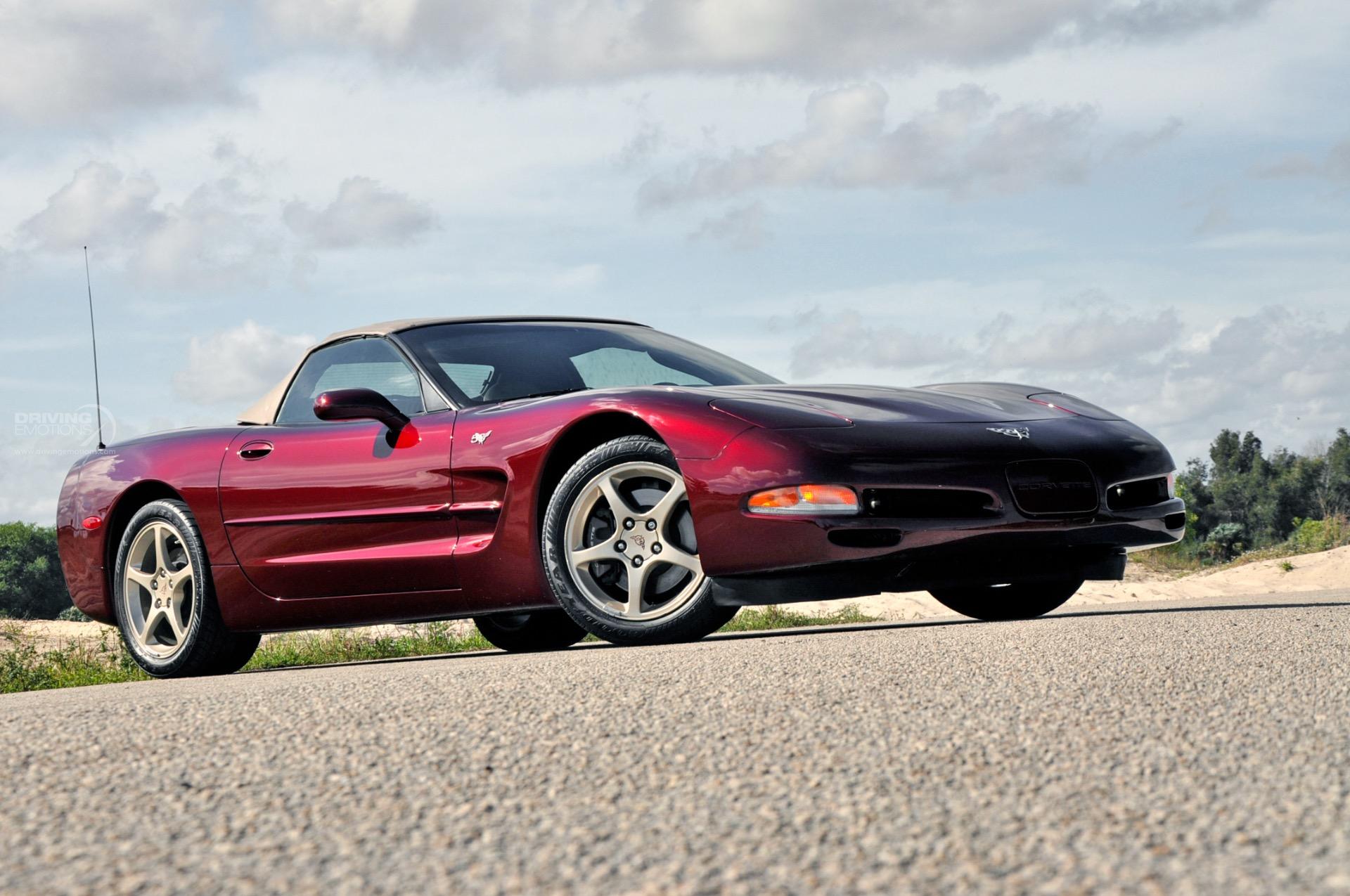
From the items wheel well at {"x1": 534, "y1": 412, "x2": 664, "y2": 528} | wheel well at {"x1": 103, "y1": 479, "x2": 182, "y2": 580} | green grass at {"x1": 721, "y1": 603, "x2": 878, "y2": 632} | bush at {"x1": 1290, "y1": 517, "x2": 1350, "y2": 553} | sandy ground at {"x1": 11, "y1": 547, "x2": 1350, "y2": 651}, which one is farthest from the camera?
bush at {"x1": 1290, "y1": 517, "x2": 1350, "y2": 553}

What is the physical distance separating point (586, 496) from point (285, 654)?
4.64m

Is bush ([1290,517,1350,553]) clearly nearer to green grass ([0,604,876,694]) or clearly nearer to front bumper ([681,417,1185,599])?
green grass ([0,604,876,694])

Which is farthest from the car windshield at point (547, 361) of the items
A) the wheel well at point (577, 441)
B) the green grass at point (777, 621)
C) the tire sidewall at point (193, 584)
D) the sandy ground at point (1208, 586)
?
the sandy ground at point (1208, 586)

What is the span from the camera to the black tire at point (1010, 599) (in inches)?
250

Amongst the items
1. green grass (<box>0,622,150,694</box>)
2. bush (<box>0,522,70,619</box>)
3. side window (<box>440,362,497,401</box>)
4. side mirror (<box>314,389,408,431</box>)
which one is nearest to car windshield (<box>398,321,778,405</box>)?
side window (<box>440,362,497,401</box>)

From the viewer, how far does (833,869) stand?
78.7 inches

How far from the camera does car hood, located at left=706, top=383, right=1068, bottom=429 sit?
5.01 meters

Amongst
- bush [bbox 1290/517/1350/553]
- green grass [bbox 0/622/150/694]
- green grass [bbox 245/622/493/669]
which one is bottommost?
bush [bbox 1290/517/1350/553]

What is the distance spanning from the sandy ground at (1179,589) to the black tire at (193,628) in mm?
7445

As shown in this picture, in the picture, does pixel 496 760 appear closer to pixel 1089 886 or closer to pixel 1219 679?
pixel 1089 886

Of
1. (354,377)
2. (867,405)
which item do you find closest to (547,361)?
(354,377)

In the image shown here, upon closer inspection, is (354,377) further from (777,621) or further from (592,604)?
(777,621)

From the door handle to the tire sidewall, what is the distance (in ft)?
1.31

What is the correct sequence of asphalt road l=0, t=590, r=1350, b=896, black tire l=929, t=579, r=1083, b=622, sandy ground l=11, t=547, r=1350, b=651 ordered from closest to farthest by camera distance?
asphalt road l=0, t=590, r=1350, b=896 → black tire l=929, t=579, r=1083, b=622 → sandy ground l=11, t=547, r=1350, b=651
